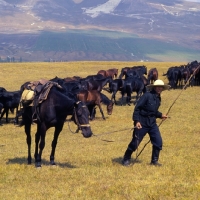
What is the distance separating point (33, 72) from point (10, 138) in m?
31.9

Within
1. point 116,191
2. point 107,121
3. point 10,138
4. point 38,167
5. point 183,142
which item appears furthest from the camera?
point 107,121

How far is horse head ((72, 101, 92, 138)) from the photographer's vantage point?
33.8ft

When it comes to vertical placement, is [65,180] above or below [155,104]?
below

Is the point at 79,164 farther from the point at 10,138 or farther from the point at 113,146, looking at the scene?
the point at 10,138

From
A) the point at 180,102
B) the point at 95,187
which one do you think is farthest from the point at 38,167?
Answer: the point at 180,102

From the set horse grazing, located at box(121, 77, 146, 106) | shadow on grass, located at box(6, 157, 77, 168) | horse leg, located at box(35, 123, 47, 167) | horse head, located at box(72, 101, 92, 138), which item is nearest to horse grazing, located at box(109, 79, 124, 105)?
horse grazing, located at box(121, 77, 146, 106)

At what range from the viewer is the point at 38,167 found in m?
11.2

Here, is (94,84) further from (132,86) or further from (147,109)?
(147,109)

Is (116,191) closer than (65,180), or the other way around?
(116,191)

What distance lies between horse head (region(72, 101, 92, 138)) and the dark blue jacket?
3.78 ft

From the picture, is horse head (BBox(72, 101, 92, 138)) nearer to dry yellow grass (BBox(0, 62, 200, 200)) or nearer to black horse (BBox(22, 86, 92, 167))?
black horse (BBox(22, 86, 92, 167))

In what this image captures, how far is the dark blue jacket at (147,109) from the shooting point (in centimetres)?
1053

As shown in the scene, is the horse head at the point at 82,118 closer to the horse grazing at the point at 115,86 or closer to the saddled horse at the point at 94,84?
the saddled horse at the point at 94,84

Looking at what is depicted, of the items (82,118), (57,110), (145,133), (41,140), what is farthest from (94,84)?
(82,118)
